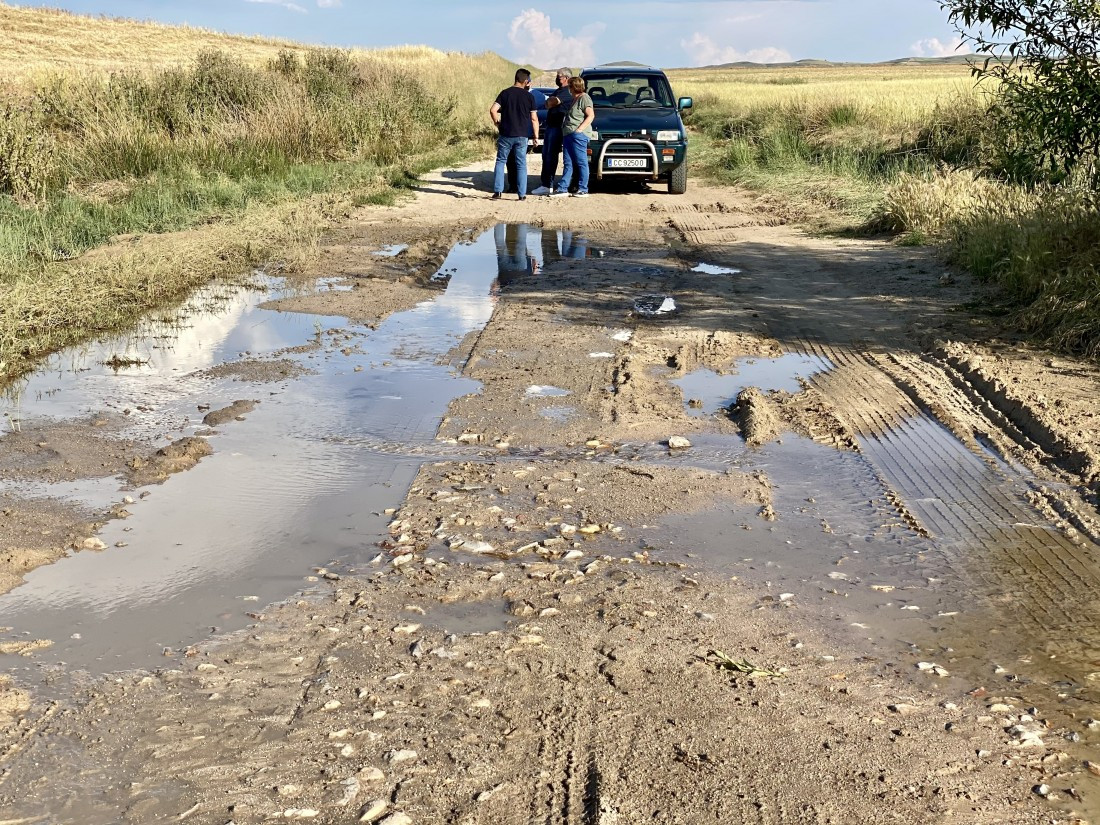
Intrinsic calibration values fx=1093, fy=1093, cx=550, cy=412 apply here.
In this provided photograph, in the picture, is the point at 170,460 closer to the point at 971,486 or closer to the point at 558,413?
the point at 558,413

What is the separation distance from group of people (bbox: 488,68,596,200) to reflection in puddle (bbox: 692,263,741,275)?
523 centimetres

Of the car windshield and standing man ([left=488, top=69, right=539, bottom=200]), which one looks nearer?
standing man ([left=488, top=69, right=539, bottom=200])

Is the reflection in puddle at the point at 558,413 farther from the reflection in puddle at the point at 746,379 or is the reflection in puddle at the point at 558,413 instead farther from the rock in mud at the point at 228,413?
the rock in mud at the point at 228,413

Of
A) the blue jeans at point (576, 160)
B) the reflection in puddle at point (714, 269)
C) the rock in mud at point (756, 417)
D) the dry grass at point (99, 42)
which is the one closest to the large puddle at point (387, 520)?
the rock in mud at point (756, 417)

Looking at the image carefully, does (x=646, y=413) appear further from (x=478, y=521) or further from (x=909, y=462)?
(x=478, y=521)

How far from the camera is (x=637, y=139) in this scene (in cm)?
1677

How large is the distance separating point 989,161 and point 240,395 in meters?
13.1

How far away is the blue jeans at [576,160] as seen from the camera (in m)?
16.3

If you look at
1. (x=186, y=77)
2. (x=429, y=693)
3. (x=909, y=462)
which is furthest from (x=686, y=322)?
(x=186, y=77)

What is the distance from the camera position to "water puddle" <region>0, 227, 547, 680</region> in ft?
12.6

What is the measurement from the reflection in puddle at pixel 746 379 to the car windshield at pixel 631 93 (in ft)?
35.6

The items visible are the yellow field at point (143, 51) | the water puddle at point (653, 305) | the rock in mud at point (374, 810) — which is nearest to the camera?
the rock in mud at point (374, 810)

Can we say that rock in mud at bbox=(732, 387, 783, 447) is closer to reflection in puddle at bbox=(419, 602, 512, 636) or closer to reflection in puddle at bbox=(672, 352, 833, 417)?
reflection in puddle at bbox=(672, 352, 833, 417)

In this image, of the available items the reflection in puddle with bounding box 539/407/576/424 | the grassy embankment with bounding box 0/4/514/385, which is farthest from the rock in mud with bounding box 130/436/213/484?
the grassy embankment with bounding box 0/4/514/385
